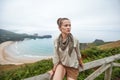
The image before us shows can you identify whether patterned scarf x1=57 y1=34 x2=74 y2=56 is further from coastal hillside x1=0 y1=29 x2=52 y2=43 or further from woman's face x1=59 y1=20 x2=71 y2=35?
coastal hillside x1=0 y1=29 x2=52 y2=43

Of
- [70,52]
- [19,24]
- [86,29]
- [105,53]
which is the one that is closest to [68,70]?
[70,52]

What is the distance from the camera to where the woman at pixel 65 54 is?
8.84 ft

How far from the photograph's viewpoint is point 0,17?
4363 millimetres

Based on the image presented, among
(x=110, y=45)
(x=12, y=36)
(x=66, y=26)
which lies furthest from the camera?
(x=110, y=45)

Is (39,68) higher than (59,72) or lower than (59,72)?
lower

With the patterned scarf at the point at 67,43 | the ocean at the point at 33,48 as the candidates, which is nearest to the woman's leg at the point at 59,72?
the patterned scarf at the point at 67,43

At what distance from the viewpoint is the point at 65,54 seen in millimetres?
2711

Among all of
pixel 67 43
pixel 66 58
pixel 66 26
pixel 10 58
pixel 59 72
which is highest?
pixel 66 26

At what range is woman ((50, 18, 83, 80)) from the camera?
270 cm

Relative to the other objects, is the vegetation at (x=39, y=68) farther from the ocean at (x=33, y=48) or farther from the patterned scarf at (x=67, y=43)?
the patterned scarf at (x=67, y=43)

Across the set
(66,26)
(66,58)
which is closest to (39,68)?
(66,58)

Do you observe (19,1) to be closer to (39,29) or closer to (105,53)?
(39,29)

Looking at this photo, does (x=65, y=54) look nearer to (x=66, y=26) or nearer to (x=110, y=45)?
(x=66, y=26)

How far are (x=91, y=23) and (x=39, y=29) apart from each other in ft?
3.12
